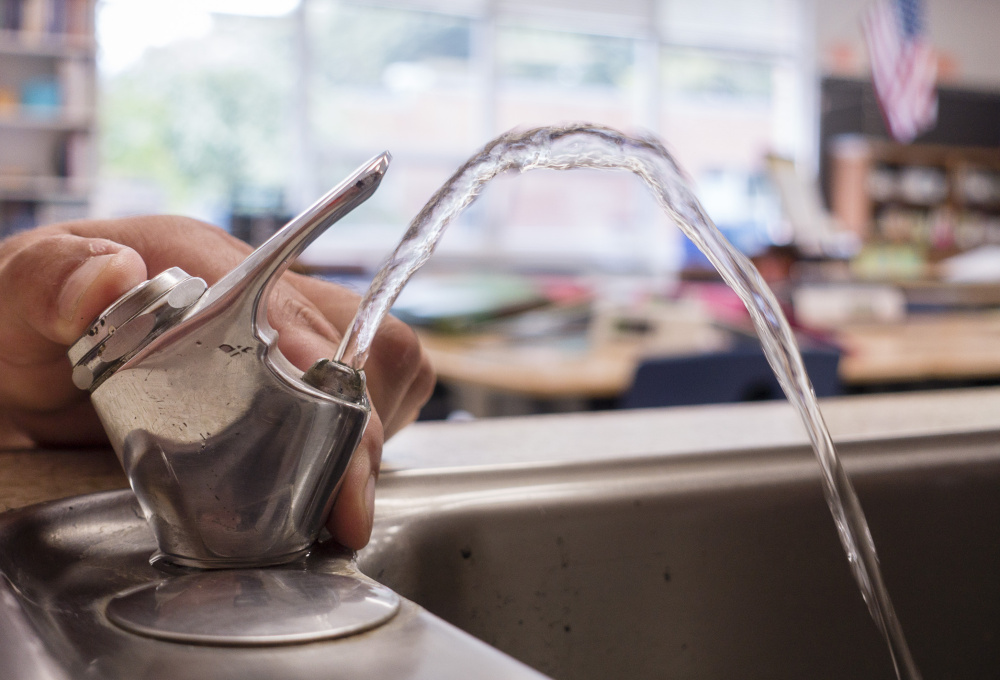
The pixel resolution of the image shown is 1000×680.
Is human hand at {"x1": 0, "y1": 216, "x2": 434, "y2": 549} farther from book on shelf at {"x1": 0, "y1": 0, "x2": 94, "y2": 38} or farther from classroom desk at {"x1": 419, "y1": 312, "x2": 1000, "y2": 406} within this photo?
book on shelf at {"x1": 0, "y1": 0, "x2": 94, "y2": 38}

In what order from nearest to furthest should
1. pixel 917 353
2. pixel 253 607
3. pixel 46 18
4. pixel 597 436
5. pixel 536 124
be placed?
pixel 253 607 < pixel 597 436 < pixel 917 353 < pixel 536 124 < pixel 46 18

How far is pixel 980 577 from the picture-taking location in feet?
1.85

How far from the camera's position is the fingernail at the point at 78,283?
326mm

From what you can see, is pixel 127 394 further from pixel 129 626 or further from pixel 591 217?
pixel 591 217

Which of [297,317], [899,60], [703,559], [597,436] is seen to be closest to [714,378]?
[597,436]

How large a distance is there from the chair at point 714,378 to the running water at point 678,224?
3.65 feet

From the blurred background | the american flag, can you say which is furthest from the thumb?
the american flag

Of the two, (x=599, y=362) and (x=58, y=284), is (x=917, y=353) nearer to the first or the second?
(x=599, y=362)

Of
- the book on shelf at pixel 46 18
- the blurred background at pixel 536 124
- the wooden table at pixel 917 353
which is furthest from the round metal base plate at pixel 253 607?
the book on shelf at pixel 46 18

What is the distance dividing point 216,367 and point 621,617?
0.84ft

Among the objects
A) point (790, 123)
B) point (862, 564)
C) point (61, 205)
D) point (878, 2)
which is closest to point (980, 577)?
point (862, 564)

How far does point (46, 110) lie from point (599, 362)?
4.83 meters

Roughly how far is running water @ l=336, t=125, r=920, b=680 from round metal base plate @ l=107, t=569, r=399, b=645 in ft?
0.26

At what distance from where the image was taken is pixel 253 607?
287 mm
